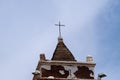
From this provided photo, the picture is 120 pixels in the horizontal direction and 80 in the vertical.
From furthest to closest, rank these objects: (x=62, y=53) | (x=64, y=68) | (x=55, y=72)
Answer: (x=62, y=53), (x=64, y=68), (x=55, y=72)

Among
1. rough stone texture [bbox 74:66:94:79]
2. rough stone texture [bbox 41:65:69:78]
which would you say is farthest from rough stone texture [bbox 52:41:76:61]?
rough stone texture [bbox 74:66:94:79]

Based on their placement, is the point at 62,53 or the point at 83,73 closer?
the point at 83,73

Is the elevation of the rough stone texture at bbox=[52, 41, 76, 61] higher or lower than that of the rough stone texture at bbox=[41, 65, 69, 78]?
higher

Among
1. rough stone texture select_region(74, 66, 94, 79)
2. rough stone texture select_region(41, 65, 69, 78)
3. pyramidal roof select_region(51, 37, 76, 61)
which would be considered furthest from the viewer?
pyramidal roof select_region(51, 37, 76, 61)

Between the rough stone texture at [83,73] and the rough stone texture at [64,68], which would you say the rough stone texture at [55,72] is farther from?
the rough stone texture at [83,73]

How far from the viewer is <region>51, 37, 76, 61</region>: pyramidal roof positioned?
189 ft

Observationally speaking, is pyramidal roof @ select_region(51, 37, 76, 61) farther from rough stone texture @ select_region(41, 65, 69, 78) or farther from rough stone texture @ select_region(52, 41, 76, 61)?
rough stone texture @ select_region(41, 65, 69, 78)

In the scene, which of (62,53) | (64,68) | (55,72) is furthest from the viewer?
(62,53)

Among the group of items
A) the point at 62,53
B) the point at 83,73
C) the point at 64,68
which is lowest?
the point at 83,73

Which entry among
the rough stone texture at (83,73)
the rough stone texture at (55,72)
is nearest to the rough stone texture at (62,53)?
the rough stone texture at (55,72)

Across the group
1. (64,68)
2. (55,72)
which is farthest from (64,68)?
(55,72)

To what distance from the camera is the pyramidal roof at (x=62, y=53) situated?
57500 millimetres

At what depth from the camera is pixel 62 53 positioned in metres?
57.9

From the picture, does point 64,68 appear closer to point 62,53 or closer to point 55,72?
point 55,72
